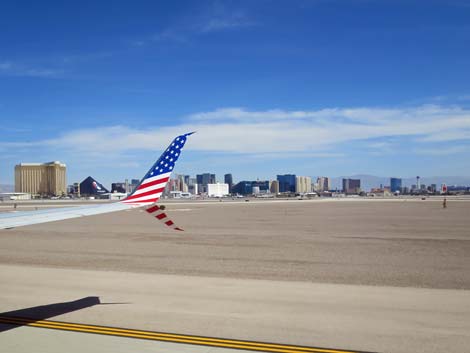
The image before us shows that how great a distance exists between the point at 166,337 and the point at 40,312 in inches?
166

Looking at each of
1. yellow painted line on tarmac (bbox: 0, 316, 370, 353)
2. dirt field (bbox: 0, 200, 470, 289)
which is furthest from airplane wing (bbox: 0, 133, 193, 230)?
dirt field (bbox: 0, 200, 470, 289)

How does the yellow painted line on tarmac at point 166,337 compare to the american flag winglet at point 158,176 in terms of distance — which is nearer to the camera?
the yellow painted line on tarmac at point 166,337

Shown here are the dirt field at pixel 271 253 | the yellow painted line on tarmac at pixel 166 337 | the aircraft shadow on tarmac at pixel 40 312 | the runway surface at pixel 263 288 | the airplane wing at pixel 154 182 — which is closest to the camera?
the yellow painted line on tarmac at pixel 166 337

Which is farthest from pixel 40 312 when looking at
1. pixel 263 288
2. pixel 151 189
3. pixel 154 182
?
pixel 263 288

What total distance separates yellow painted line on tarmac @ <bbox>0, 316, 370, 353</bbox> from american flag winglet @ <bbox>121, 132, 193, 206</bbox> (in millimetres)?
3114

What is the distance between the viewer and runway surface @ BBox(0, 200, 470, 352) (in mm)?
10383

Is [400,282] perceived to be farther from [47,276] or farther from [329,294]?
[47,276]

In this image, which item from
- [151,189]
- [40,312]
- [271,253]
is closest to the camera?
[151,189]

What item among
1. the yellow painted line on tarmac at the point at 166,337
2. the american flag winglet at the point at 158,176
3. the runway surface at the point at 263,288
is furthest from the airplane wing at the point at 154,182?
the yellow painted line on tarmac at the point at 166,337

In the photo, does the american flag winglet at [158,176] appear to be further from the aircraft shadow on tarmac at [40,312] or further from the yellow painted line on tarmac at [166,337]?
Answer: the aircraft shadow on tarmac at [40,312]

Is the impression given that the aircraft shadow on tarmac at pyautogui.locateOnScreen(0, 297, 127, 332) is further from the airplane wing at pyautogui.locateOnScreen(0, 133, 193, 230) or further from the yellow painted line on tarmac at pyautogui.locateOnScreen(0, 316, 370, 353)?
the airplane wing at pyautogui.locateOnScreen(0, 133, 193, 230)

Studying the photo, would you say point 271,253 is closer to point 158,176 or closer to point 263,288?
point 263,288

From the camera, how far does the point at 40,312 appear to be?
1213 cm

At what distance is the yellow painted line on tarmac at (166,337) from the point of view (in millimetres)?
9297
